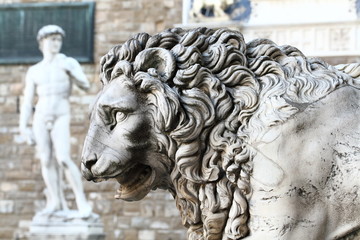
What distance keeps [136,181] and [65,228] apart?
986 cm

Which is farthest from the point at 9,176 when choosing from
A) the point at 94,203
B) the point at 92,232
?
the point at 92,232

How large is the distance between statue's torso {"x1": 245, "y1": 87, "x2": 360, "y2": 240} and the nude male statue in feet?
32.0

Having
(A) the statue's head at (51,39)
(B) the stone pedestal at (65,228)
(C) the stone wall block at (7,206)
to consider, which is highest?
(A) the statue's head at (51,39)

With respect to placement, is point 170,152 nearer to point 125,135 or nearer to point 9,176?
point 125,135

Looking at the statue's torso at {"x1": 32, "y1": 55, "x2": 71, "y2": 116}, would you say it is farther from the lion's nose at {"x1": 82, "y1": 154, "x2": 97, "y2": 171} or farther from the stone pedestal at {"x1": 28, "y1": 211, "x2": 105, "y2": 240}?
the lion's nose at {"x1": 82, "y1": 154, "x2": 97, "y2": 171}

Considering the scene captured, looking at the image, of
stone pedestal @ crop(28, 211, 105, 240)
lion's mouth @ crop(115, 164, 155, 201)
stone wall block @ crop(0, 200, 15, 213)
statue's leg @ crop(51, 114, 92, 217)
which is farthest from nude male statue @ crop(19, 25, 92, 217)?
lion's mouth @ crop(115, 164, 155, 201)

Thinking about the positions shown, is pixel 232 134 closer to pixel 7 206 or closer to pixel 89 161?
pixel 89 161

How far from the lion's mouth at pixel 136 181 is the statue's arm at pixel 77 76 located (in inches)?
376

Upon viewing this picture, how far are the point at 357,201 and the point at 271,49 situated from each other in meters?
0.30

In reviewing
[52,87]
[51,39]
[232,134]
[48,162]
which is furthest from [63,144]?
[232,134]

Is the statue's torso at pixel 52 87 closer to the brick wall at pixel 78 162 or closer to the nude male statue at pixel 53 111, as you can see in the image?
the nude male statue at pixel 53 111

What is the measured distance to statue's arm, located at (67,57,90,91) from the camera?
11.2m

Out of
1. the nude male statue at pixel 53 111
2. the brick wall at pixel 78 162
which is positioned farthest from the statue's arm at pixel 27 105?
the brick wall at pixel 78 162

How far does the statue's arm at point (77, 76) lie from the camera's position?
11219mm
